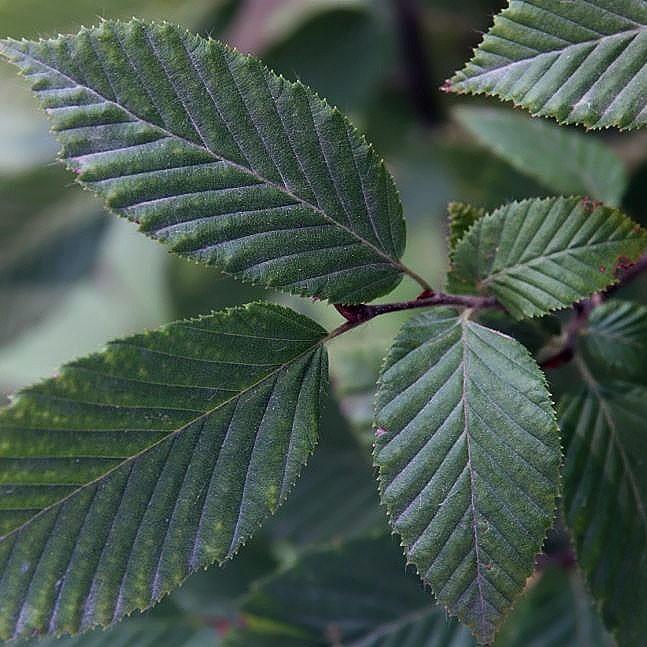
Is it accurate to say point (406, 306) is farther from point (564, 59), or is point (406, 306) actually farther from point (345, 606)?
point (345, 606)

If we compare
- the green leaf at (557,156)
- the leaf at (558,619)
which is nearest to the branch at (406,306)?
the green leaf at (557,156)

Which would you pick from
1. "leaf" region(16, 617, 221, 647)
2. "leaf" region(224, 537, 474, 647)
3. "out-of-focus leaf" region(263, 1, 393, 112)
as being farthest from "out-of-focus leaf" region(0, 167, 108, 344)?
"leaf" region(224, 537, 474, 647)

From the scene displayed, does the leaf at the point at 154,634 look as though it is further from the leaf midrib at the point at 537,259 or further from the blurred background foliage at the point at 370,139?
the leaf midrib at the point at 537,259

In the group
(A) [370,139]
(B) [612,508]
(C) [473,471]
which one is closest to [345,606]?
(B) [612,508]

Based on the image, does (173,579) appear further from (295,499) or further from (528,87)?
(295,499)

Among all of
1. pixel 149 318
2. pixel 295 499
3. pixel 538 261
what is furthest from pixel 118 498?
pixel 149 318

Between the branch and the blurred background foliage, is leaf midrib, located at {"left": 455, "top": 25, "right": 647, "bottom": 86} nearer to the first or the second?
the branch
